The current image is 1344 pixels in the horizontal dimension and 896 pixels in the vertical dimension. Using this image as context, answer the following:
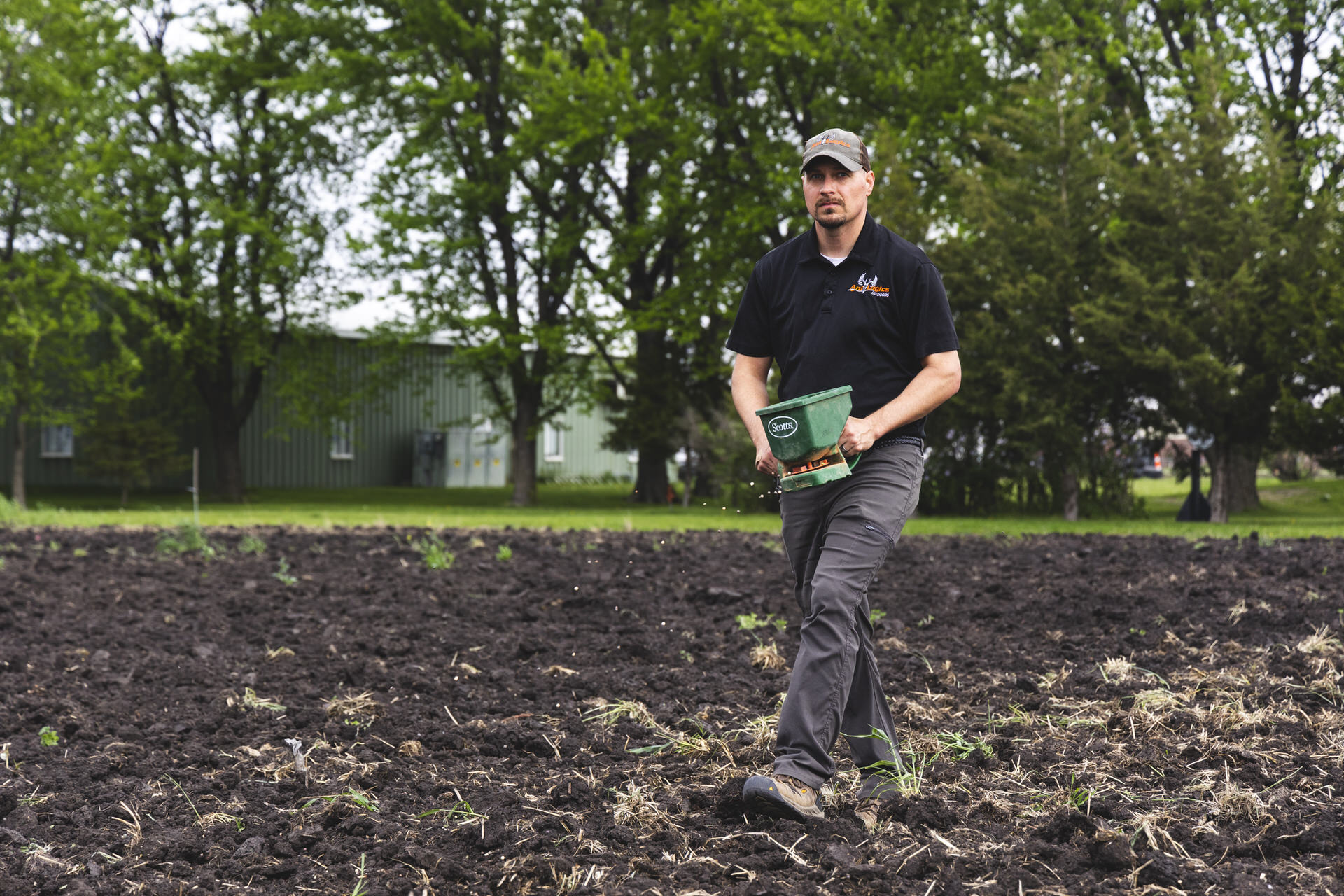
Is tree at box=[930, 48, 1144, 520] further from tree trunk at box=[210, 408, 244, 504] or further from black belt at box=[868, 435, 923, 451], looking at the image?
tree trunk at box=[210, 408, 244, 504]

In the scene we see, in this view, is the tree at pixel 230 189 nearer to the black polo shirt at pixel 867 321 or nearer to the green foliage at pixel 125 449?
the green foliage at pixel 125 449

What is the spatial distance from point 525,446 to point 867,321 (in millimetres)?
24008

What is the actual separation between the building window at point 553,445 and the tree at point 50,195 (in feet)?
62.5

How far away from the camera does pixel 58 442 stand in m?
35.4

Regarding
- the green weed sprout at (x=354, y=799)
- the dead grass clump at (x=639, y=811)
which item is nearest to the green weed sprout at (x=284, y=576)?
the green weed sprout at (x=354, y=799)

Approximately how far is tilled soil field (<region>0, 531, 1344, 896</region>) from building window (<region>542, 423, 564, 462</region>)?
116ft

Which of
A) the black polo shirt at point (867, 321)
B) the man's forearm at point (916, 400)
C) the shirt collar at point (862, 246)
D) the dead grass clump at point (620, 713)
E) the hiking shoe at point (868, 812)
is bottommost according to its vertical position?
the hiking shoe at point (868, 812)

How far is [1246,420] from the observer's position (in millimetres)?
16875

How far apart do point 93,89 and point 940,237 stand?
64.8ft

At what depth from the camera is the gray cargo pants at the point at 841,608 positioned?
3.42 metres

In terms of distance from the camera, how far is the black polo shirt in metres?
3.62

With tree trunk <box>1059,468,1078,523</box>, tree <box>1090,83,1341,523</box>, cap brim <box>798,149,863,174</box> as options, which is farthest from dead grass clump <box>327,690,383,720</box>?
tree trunk <box>1059,468,1078,523</box>

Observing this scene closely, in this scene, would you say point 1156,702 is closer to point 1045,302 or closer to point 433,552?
point 433,552

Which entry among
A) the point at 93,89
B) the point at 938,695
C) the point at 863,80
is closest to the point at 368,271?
the point at 93,89
